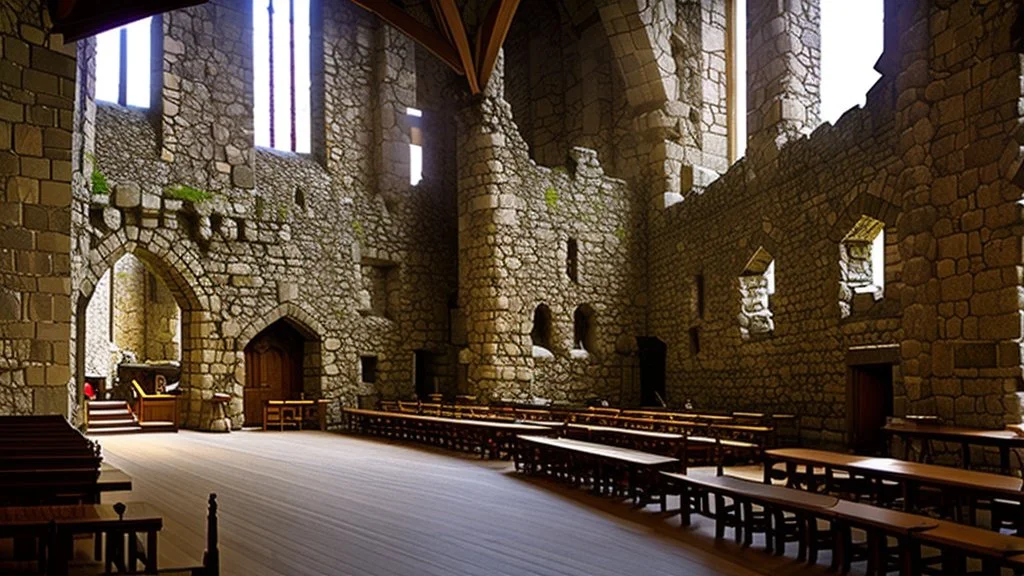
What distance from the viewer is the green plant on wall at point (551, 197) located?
55.6ft

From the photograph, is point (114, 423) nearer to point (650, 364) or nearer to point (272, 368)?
point (272, 368)

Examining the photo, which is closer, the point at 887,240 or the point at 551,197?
the point at 887,240

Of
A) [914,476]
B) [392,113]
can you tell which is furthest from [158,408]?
[914,476]

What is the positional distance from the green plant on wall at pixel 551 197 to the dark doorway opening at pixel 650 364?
316cm

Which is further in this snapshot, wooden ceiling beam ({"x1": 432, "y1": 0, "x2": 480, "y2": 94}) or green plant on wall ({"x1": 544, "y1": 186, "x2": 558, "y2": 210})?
green plant on wall ({"x1": 544, "y1": 186, "x2": 558, "y2": 210})

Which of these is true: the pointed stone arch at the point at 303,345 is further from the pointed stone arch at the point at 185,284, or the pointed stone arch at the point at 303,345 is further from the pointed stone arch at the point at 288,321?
the pointed stone arch at the point at 185,284

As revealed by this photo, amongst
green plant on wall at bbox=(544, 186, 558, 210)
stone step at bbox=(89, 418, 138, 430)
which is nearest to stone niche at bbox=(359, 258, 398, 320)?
green plant on wall at bbox=(544, 186, 558, 210)

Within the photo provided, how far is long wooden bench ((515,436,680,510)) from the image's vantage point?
7.12 m

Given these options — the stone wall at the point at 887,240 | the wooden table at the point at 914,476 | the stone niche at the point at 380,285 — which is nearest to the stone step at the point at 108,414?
the stone niche at the point at 380,285

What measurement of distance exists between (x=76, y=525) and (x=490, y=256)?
12.8 metres

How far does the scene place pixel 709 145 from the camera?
17.8m

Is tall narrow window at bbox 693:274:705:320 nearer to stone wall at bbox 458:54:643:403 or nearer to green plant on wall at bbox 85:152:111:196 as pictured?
stone wall at bbox 458:54:643:403

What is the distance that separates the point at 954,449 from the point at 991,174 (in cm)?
236

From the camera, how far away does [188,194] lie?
1506 cm
